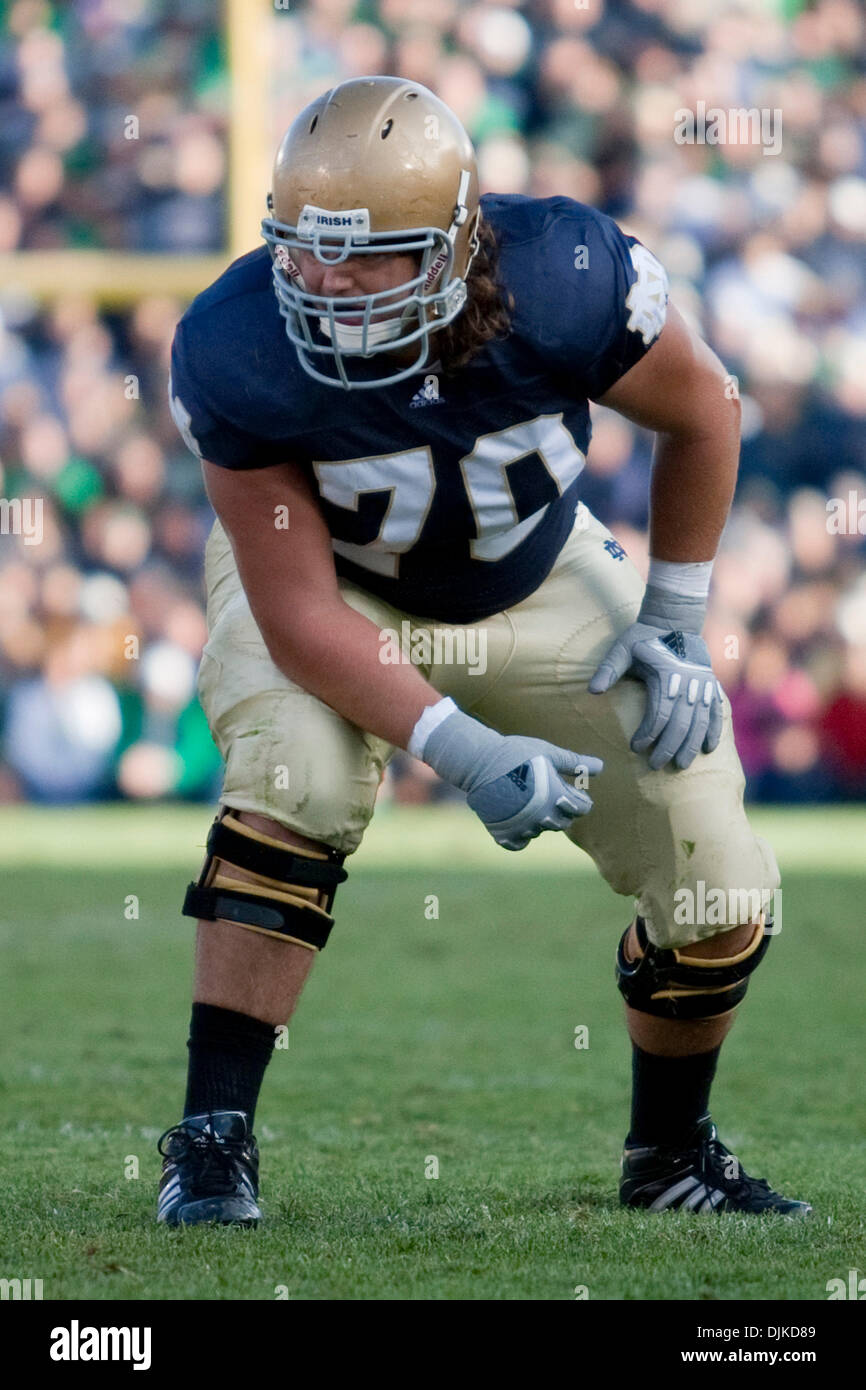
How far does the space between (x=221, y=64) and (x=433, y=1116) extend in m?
6.68

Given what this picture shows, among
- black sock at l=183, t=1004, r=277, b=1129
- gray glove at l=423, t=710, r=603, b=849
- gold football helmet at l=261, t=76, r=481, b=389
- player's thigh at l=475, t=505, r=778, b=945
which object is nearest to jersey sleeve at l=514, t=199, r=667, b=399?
gold football helmet at l=261, t=76, r=481, b=389

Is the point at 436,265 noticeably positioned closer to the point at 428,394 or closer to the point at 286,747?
the point at 428,394

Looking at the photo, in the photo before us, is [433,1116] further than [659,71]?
No

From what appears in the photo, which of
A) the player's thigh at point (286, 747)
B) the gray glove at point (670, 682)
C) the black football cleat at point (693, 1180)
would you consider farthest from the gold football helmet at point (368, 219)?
the black football cleat at point (693, 1180)

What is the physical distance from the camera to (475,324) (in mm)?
2379

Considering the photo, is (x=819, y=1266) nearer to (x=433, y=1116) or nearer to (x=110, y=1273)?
(x=110, y=1273)

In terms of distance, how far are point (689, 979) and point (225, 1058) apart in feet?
2.10

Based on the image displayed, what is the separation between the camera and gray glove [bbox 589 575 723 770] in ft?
8.41

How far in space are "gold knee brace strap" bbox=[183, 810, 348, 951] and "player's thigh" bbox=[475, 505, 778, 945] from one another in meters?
0.41

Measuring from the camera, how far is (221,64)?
8797 mm

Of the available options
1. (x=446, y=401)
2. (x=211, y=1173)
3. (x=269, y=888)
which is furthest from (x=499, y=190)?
(x=211, y=1173)

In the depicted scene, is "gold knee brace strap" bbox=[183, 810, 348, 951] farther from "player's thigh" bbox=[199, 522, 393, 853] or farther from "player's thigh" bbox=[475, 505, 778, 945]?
"player's thigh" bbox=[475, 505, 778, 945]

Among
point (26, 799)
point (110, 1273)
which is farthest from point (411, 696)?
point (26, 799)
